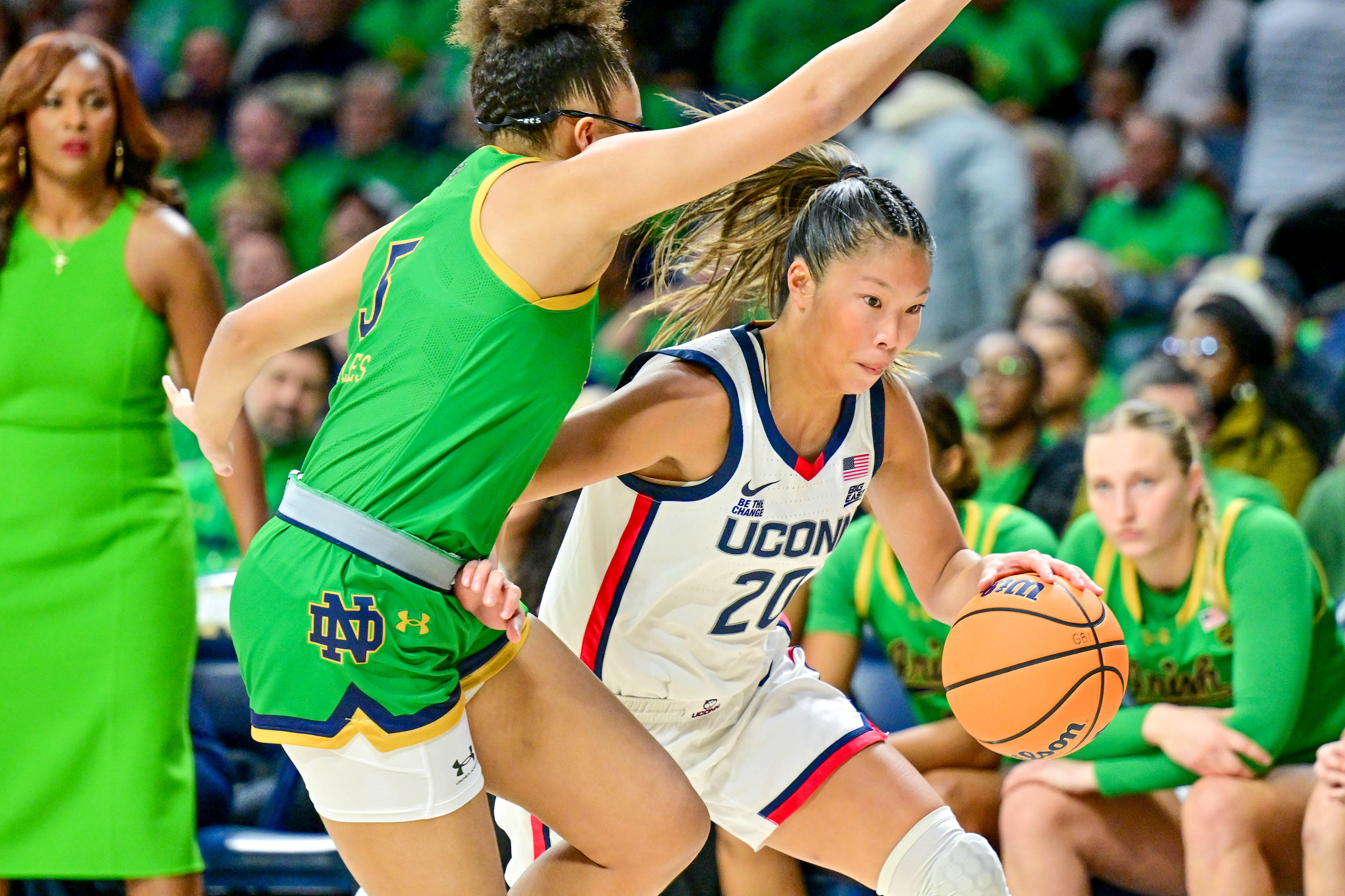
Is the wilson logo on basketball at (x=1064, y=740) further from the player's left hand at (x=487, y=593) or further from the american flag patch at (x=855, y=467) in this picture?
the player's left hand at (x=487, y=593)

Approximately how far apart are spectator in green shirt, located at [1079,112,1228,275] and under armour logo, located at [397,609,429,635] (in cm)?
546

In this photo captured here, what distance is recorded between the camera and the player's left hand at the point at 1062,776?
344cm

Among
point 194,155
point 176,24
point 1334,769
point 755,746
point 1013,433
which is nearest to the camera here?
point 755,746

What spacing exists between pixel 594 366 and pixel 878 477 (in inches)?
162

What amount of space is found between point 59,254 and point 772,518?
188 centimetres

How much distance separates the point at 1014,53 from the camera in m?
7.77

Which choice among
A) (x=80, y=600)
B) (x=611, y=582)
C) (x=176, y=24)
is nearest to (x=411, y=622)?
(x=611, y=582)

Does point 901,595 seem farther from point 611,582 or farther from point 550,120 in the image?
point 550,120

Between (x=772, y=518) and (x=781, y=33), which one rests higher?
(x=781, y=33)

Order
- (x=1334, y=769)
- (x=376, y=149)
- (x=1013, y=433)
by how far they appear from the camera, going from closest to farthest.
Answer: (x=1334, y=769)
(x=1013, y=433)
(x=376, y=149)

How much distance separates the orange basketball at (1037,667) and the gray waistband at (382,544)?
0.96m

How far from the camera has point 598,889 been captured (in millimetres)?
2549

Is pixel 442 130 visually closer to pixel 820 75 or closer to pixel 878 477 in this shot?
pixel 878 477

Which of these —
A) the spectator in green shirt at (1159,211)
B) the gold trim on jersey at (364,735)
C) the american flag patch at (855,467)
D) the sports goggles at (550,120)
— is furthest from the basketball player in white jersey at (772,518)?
the spectator in green shirt at (1159,211)
